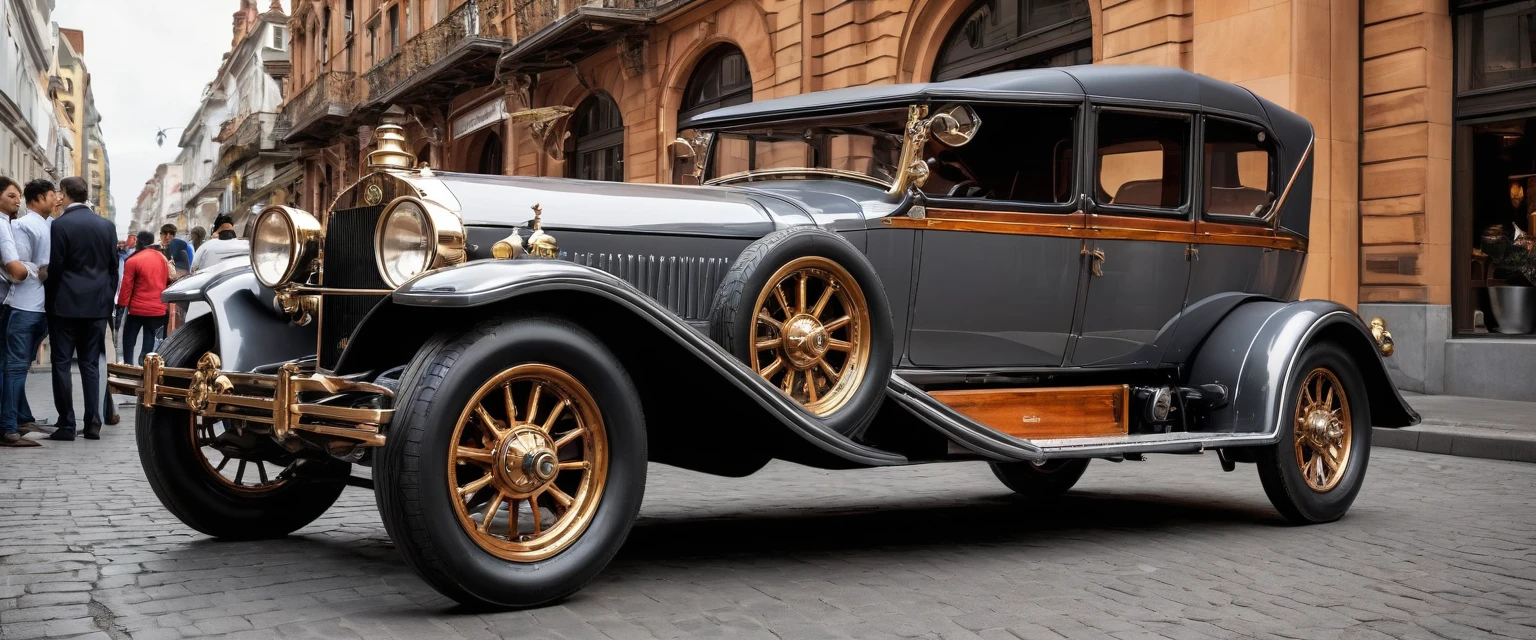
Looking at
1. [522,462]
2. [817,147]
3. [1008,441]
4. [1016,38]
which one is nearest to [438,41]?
[1016,38]

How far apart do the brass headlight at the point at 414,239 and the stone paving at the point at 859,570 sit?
967mm

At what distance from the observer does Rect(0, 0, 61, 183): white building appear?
39.5 m

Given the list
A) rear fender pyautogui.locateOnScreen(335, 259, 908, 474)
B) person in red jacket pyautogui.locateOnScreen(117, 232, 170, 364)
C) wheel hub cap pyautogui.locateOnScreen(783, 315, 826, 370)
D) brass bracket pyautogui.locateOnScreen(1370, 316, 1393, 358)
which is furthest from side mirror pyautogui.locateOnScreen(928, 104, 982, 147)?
person in red jacket pyautogui.locateOnScreen(117, 232, 170, 364)

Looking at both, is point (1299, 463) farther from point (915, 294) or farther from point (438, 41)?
point (438, 41)

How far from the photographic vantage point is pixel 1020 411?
527cm

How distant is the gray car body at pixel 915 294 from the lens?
13.0ft

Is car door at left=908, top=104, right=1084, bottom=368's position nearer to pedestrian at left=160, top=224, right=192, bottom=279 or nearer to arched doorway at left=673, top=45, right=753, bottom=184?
pedestrian at left=160, top=224, right=192, bottom=279

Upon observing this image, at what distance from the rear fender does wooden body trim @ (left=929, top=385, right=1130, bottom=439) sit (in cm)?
74

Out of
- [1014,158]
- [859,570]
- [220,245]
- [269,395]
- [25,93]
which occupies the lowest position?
[859,570]

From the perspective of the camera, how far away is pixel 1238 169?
19.6ft

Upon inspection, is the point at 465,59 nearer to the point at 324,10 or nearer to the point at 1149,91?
the point at 324,10

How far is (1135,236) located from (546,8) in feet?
64.9

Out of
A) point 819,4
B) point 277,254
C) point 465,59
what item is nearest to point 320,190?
point 465,59

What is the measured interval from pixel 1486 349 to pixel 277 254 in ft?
35.3
